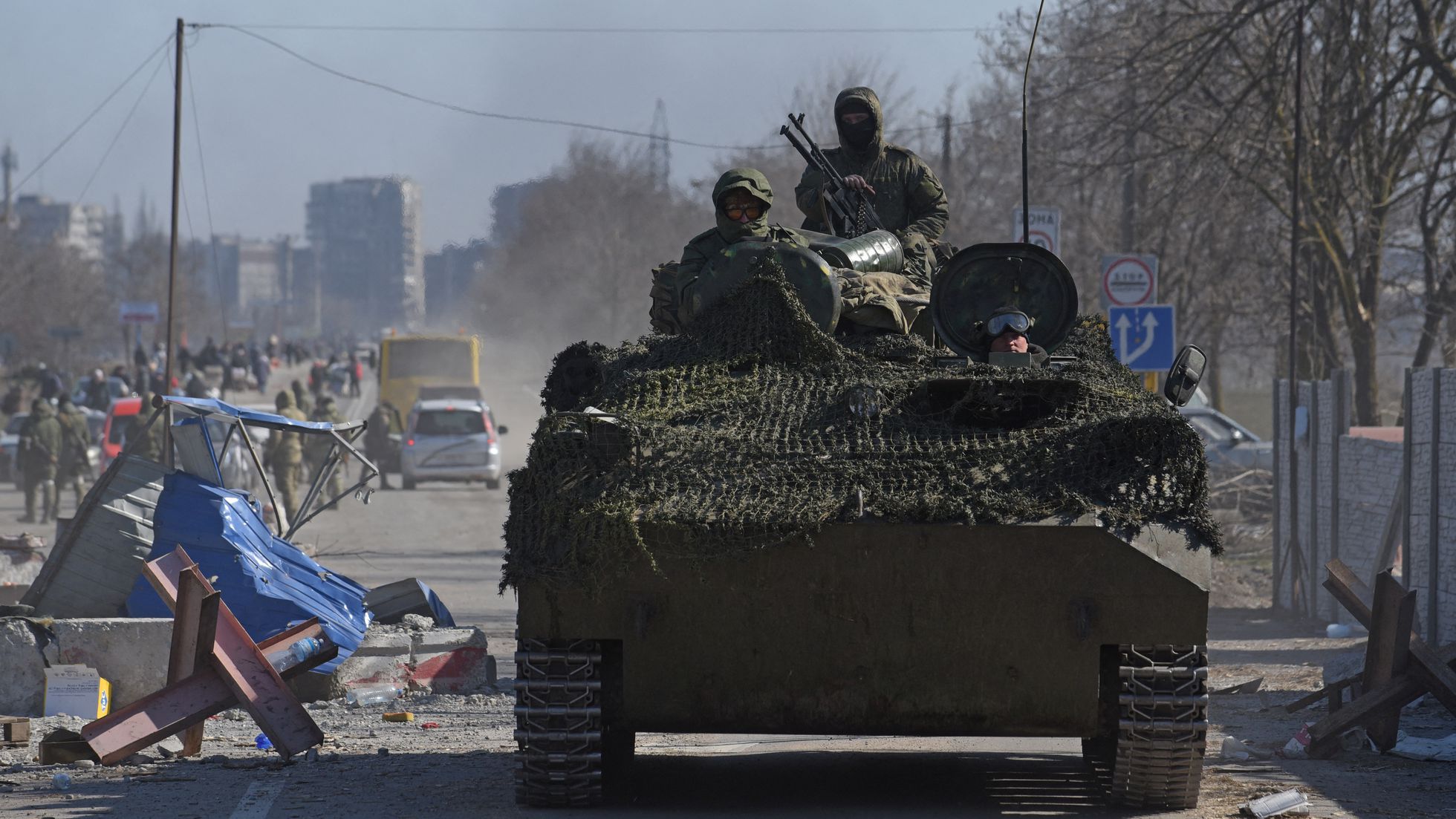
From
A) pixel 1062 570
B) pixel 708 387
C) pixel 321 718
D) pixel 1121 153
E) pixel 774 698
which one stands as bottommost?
pixel 321 718

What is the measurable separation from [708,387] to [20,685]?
14.2 ft

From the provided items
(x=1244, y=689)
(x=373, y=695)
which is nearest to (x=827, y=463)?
(x=373, y=695)

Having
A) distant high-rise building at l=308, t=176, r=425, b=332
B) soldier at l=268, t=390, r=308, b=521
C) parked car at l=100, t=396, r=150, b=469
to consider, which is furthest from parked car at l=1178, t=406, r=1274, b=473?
distant high-rise building at l=308, t=176, r=425, b=332

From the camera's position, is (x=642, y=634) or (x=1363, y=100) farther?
(x=1363, y=100)

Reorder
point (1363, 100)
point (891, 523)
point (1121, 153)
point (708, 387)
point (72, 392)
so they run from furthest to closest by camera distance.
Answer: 1. point (72, 392)
2. point (1121, 153)
3. point (1363, 100)
4. point (708, 387)
5. point (891, 523)

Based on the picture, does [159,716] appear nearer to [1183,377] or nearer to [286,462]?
[1183,377]

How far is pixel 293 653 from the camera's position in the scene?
8.94 meters

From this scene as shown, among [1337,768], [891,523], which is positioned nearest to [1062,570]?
[891,523]

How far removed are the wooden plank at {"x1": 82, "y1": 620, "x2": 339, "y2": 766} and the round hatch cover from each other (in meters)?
3.37

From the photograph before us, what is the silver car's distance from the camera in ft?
98.8

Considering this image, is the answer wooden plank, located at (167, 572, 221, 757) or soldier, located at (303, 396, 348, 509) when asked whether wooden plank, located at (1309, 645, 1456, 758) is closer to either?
wooden plank, located at (167, 572, 221, 757)

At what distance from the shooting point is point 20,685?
368 inches

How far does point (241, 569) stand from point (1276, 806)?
574 centimetres

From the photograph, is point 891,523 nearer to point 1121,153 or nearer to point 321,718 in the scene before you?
point 321,718
